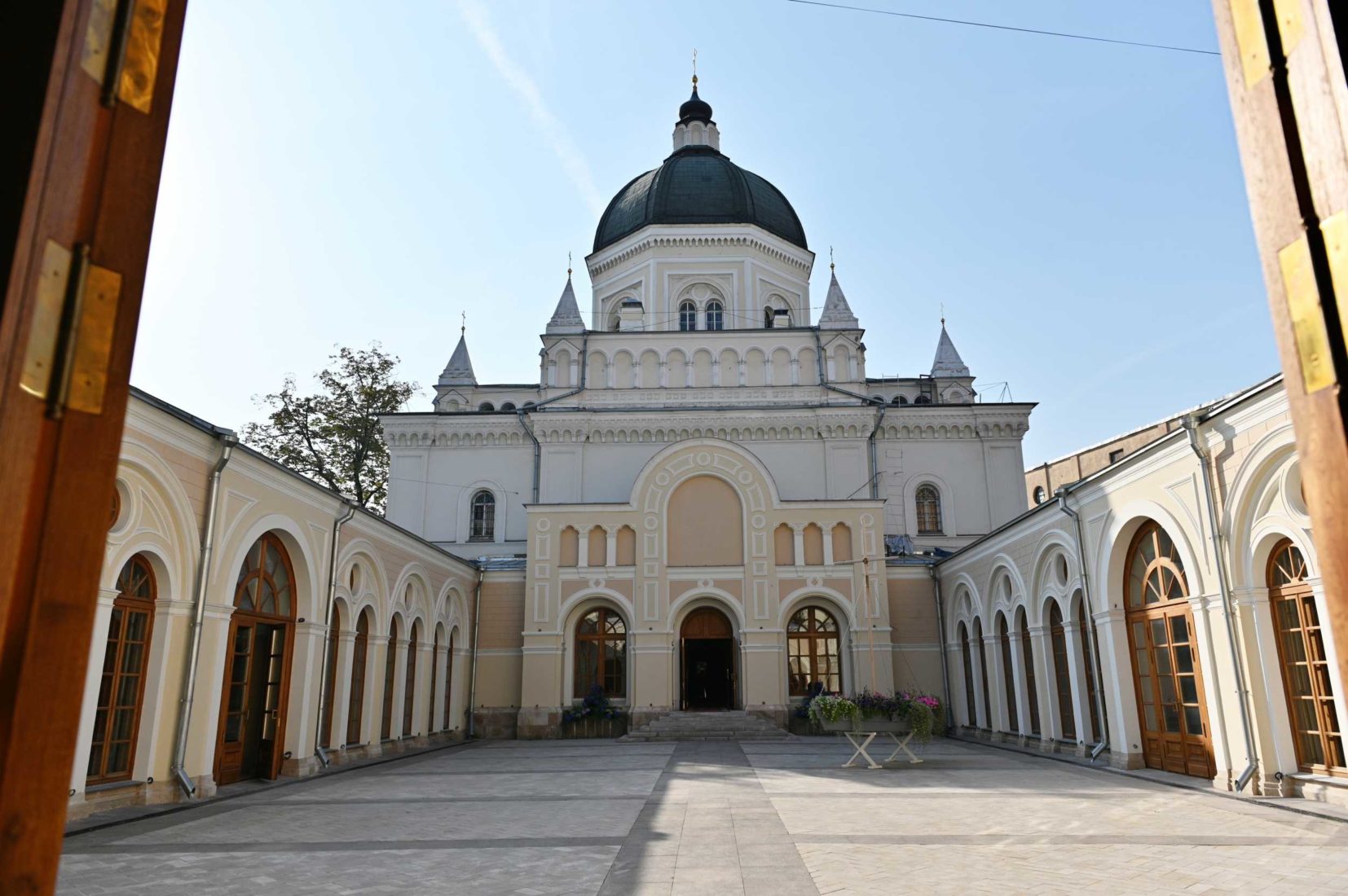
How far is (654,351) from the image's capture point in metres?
32.2

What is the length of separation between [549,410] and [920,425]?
1227 centimetres

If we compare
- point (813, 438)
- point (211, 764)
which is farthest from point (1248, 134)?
point (813, 438)

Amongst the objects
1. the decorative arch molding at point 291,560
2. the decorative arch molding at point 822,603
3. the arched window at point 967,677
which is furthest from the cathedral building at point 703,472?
the decorative arch molding at point 291,560

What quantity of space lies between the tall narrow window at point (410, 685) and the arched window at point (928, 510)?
54.6 ft

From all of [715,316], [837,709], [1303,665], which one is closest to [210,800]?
[837,709]

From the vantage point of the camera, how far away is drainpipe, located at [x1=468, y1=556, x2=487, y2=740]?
2569cm

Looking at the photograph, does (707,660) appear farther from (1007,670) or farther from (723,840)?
(723,840)

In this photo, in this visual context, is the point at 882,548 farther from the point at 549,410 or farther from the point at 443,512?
the point at 443,512

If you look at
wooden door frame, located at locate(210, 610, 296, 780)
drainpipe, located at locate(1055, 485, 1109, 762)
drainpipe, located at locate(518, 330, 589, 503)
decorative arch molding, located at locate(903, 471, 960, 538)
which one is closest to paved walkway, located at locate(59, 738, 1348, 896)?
wooden door frame, located at locate(210, 610, 296, 780)

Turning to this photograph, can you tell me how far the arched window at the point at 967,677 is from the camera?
23.4 metres

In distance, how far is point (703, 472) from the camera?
26.2 m

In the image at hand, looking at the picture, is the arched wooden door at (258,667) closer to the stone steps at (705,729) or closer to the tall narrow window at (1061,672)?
the stone steps at (705,729)

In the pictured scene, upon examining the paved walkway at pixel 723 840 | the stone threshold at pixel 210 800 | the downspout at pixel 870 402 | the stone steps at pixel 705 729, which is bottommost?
the paved walkway at pixel 723 840

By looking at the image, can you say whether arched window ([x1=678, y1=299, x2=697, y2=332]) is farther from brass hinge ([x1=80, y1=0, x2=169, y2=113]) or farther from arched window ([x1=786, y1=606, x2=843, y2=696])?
brass hinge ([x1=80, y1=0, x2=169, y2=113])
